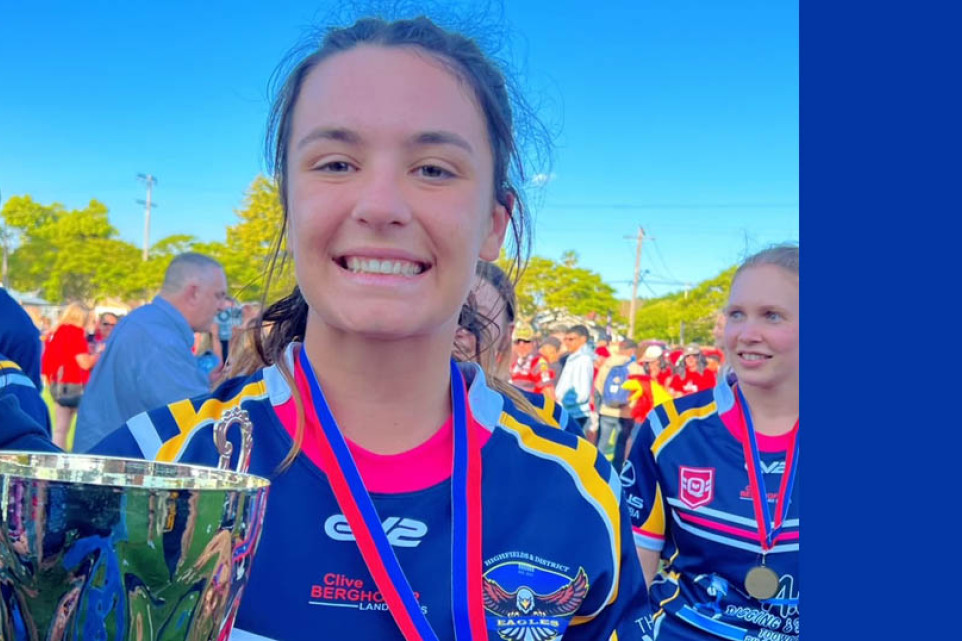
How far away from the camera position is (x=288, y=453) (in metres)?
1.28

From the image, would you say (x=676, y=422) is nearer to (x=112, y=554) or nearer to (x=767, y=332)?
(x=767, y=332)

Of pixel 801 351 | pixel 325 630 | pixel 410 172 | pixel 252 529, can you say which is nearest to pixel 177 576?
pixel 252 529

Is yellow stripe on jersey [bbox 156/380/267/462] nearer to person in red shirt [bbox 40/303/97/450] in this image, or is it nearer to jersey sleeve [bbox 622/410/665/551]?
jersey sleeve [bbox 622/410/665/551]

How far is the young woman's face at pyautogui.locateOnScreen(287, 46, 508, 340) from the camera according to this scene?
120 centimetres

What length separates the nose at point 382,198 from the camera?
3.85ft

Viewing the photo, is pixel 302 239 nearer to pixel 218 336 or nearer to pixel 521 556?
pixel 521 556

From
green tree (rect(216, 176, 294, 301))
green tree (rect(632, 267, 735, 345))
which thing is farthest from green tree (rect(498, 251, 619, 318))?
green tree (rect(216, 176, 294, 301))

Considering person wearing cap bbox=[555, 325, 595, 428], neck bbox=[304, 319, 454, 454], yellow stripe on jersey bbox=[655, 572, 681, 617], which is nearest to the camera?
neck bbox=[304, 319, 454, 454]

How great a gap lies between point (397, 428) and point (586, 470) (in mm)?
323

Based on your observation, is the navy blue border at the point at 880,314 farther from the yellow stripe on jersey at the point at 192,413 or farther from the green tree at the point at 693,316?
the green tree at the point at 693,316

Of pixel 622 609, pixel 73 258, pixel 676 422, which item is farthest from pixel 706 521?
pixel 73 258

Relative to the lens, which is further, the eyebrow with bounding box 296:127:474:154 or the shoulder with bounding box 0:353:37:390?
the shoulder with bounding box 0:353:37:390

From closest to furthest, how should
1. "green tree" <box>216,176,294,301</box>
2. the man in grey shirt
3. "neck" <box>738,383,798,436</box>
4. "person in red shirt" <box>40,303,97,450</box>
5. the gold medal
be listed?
1. the gold medal
2. "neck" <box>738,383,798,436</box>
3. the man in grey shirt
4. "person in red shirt" <box>40,303,97,450</box>
5. "green tree" <box>216,176,294,301</box>

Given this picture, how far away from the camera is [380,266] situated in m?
1.21
